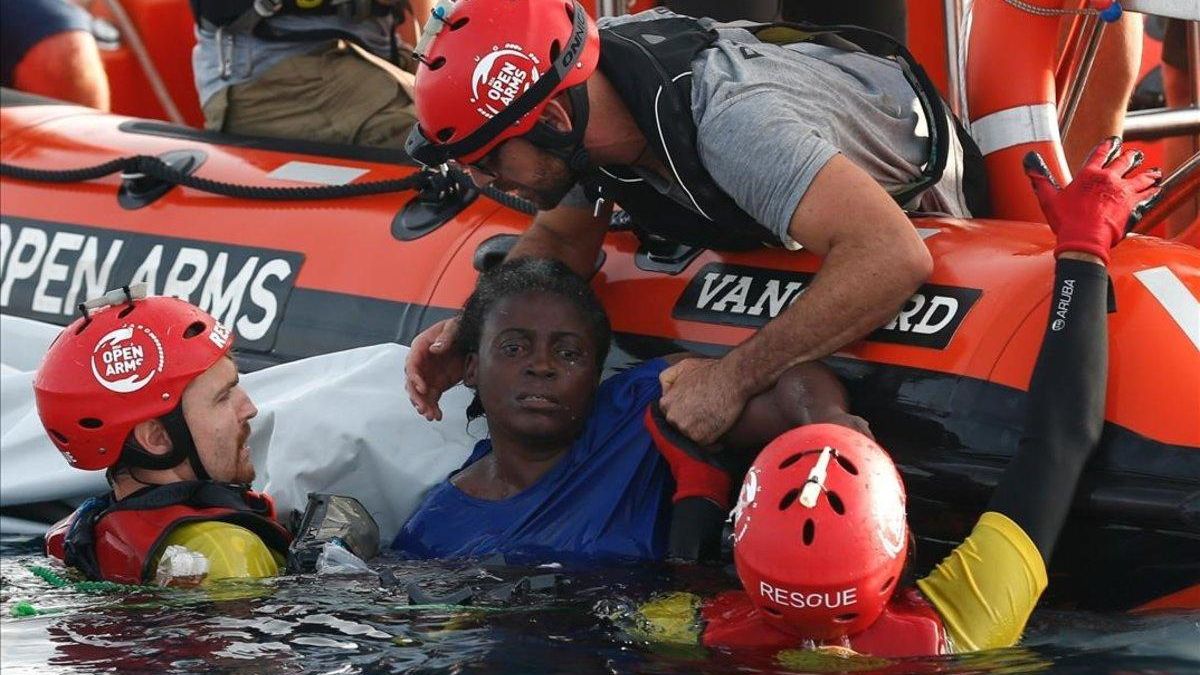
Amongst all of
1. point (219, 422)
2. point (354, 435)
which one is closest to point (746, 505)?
point (219, 422)

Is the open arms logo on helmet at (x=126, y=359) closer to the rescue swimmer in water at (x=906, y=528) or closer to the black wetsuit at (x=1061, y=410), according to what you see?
the rescue swimmer in water at (x=906, y=528)

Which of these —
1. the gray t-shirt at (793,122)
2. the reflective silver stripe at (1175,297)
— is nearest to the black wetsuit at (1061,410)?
the reflective silver stripe at (1175,297)

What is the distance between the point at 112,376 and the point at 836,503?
5.73 feet

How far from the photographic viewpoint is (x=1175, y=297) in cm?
383

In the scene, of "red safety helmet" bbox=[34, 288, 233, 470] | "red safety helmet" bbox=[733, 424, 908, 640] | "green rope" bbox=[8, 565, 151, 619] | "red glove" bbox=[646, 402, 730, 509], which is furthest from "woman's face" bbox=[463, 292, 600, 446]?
"red safety helmet" bbox=[733, 424, 908, 640]

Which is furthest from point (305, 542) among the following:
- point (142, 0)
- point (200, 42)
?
point (142, 0)

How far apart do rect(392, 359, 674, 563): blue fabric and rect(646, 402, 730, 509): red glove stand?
0.14 metres

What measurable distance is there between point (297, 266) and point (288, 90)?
3.18 feet

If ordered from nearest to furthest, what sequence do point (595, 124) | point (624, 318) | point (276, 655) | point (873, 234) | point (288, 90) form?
point (276, 655) < point (873, 234) < point (595, 124) < point (624, 318) < point (288, 90)

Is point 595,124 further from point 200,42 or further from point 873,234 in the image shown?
point 200,42

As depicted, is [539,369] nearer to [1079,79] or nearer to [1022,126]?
[1022,126]

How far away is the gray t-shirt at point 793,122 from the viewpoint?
389cm

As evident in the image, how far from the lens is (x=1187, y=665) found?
10.8 feet

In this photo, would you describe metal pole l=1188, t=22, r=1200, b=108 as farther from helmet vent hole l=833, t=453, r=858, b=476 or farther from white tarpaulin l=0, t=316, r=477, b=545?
helmet vent hole l=833, t=453, r=858, b=476
